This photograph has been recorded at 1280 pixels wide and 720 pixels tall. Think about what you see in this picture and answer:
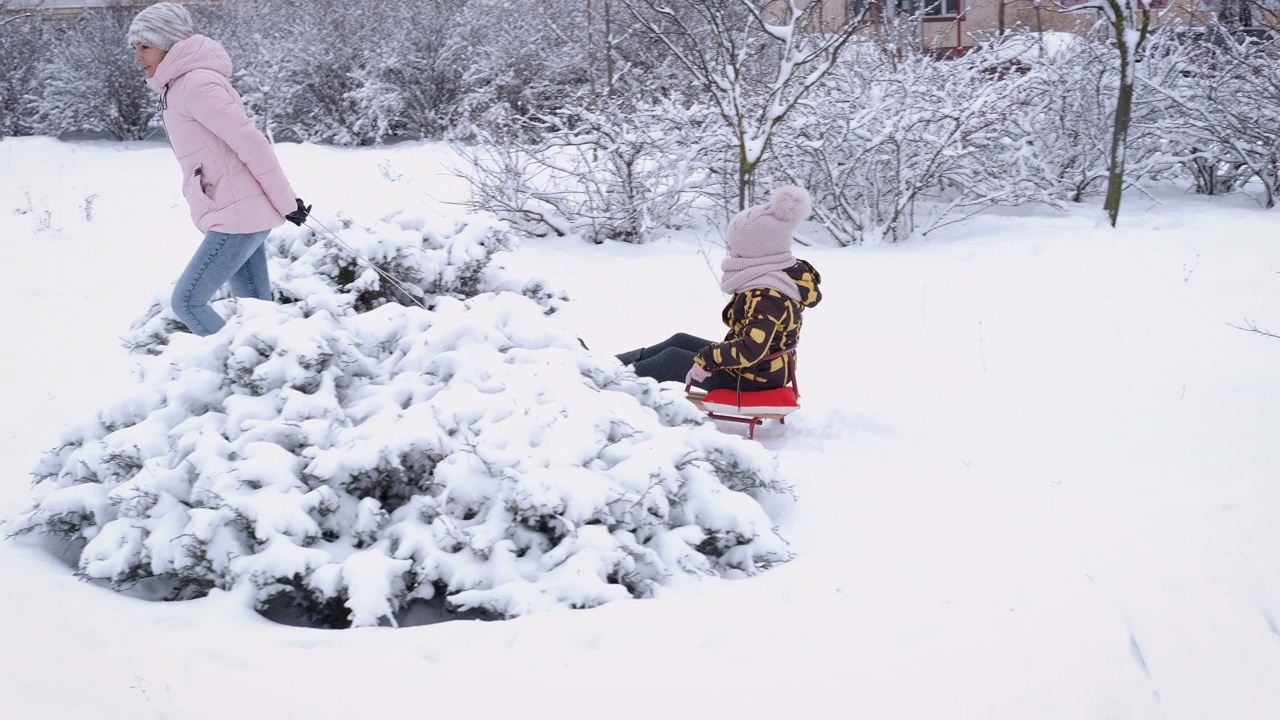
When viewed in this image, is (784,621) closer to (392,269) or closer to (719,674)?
(719,674)

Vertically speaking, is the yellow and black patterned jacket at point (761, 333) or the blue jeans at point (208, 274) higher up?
the blue jeans at point (208, 274)

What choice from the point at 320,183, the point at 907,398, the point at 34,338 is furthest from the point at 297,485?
the point at 320,183

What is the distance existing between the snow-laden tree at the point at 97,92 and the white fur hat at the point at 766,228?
12.9 metres

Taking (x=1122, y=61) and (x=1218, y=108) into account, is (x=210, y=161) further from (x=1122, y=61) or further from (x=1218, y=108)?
(x=1218, y=108)

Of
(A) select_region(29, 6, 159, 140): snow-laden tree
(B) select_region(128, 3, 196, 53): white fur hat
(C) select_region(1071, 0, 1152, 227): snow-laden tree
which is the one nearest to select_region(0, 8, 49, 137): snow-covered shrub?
(A) select_region(29, 6, 159, 140): snow-laden tree

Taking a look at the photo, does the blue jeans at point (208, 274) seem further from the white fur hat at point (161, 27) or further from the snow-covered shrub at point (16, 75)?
the snow-covered shrub at point (16, 75)

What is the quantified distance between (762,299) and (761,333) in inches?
5.3

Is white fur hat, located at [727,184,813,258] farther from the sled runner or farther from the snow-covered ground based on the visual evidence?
the snow-covered ground

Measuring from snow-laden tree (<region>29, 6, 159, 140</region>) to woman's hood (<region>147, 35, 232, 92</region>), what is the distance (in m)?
11.7

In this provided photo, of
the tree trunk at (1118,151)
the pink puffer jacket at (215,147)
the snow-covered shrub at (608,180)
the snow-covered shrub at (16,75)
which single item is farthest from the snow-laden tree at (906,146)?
the snow-covered shrub at (16,75)

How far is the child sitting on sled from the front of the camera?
4.04 metres

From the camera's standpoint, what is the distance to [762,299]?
405cm

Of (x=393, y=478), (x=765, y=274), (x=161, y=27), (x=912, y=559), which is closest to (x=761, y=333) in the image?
(x=765, y=274)

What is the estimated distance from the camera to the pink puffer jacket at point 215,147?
3979mm
